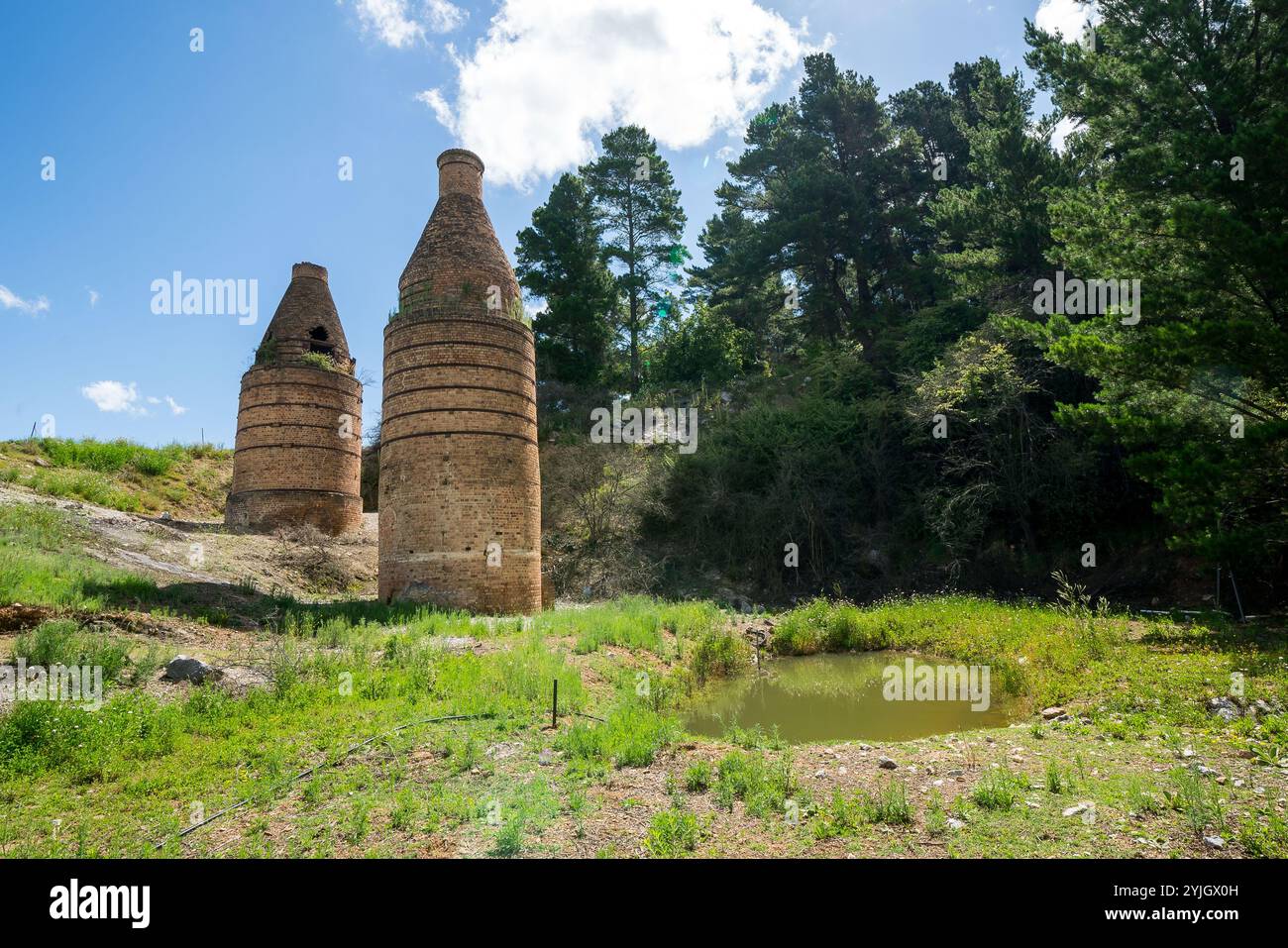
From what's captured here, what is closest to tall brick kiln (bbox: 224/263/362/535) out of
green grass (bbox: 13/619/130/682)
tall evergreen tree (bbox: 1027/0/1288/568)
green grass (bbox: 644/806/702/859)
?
green grass (bbox: 13/619/130/682)

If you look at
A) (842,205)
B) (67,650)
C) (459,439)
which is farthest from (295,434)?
(842,205)

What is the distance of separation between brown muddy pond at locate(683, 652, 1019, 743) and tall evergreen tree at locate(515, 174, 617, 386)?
19275mm

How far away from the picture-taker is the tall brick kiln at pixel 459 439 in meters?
11.4

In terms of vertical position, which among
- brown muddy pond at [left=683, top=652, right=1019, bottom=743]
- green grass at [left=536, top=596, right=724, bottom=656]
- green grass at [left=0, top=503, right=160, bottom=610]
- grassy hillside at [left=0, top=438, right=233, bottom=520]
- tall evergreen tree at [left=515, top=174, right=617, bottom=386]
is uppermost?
tall evergreen tree at [left=515, top=174, right=617, bottom=386]

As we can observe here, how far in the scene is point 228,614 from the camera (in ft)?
30.8

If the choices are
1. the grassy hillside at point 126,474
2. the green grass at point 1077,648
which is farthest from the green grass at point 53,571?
the green grass at point 1077,648

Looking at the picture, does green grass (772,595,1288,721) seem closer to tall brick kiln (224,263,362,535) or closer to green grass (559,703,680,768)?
green grass (559,703,680,768)

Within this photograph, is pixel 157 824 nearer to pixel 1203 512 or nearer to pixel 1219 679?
pixel 1219 679

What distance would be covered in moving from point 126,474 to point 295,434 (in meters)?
8.54

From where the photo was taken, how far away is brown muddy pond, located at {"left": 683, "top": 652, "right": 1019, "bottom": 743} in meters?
7.23

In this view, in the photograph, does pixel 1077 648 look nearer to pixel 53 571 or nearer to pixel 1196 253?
pixel 1196 253

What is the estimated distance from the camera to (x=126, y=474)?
21328mm

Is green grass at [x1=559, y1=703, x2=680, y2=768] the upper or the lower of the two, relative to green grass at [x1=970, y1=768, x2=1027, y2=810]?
lower

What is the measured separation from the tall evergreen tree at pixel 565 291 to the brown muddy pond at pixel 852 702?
63.2 feet
